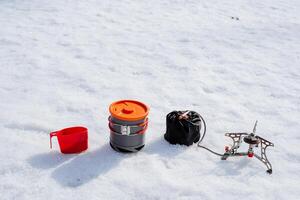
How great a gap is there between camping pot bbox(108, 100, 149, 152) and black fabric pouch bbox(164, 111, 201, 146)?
1.16ft

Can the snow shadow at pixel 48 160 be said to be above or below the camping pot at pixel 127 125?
below

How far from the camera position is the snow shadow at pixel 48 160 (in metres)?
3.56

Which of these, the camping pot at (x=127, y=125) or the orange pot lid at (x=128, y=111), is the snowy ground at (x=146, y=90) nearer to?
the camping pot at (x=127, y=125)

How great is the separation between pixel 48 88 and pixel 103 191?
2.35 meters

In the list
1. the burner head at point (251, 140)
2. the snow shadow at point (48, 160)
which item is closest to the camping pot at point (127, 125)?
the snow shadow at point (48, 160)

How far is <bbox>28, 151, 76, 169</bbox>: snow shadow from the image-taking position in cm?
356

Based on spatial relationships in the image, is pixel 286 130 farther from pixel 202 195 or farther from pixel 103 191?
pixel 103 191

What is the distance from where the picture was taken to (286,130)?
14.6 ft

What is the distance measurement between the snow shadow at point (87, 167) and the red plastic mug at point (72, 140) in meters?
0.10

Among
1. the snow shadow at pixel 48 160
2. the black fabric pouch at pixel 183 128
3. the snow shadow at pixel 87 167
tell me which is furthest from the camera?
the black fabric pouch at pixel 183 128

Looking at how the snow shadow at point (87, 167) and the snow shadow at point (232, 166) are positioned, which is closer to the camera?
the snow shadow at point (87, 167)

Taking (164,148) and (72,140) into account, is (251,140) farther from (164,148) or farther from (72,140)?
(72,140)

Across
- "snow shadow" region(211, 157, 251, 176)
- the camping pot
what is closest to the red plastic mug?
the camping pot

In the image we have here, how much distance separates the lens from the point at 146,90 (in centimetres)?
526
